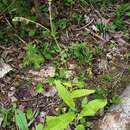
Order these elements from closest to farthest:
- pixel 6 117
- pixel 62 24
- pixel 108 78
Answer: pixel 6 117
pixel 108 78
pixel 62 24

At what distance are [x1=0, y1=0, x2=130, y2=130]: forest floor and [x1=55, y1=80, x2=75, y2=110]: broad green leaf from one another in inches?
7.0

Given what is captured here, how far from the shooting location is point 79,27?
4.29 metres

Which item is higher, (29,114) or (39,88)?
(39,88)

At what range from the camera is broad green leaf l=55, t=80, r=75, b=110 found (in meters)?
3.20

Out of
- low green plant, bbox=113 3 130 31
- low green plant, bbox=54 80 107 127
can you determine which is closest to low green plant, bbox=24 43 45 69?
low green plant, bbox=54 80 107 127

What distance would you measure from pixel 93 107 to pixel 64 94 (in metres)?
0.29

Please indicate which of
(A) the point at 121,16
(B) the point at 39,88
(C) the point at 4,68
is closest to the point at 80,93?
(B) the point at 39,88

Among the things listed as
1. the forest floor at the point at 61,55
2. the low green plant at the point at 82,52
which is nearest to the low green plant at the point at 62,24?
the forest floor at the point at 61,55

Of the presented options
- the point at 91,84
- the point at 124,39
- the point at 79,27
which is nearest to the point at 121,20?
the point at 124,39

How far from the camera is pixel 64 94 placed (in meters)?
3.22

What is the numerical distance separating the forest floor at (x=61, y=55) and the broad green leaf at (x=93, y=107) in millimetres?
224

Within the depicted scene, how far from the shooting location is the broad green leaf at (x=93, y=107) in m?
3.21

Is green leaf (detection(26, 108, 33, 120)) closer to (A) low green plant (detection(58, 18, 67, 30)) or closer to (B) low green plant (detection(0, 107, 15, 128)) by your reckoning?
(B) low green plant (detection(0, 107, 15, 128))

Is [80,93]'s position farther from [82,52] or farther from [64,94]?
[82,52]
